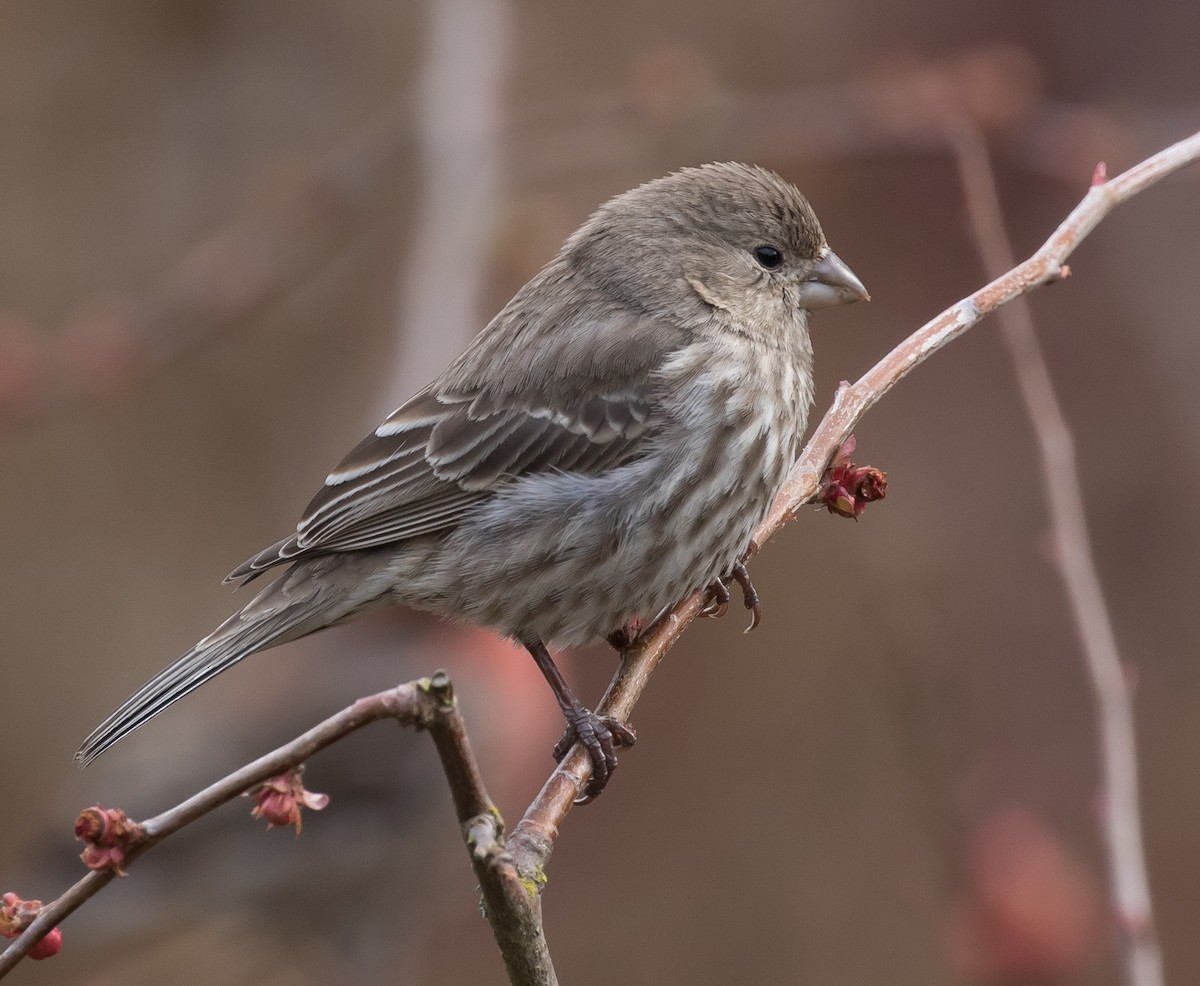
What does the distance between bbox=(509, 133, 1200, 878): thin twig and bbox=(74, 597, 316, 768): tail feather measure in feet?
3.22

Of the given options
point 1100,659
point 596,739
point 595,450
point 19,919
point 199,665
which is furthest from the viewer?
point 595,450

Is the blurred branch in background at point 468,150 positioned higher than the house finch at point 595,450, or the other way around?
the blurred branch in background at point 468,150

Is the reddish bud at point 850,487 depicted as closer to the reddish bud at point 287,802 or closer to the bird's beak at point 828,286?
the bird's beak at point 828,286

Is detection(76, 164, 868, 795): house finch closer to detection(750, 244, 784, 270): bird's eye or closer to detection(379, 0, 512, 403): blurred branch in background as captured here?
detection(750, 244, 784, 270): bird's eye

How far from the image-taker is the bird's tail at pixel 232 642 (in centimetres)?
362

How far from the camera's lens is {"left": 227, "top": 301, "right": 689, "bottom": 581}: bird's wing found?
4262 mm

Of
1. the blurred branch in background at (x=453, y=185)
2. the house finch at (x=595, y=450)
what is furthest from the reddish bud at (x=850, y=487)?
the blurred branch in background at (x=453, y=185)

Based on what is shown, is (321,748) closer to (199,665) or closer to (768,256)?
(199,665)

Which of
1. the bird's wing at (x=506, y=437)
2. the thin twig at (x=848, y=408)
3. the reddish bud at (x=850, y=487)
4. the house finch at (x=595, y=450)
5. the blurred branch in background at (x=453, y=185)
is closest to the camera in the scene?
the thin twig at (x=848, y=408)

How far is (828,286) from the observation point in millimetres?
4582

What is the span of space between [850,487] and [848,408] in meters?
0.27

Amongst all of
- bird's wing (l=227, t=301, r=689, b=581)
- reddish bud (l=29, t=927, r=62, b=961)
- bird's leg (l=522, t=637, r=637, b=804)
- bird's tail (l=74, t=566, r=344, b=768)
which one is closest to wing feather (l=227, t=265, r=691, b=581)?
bird's wing (l=227, t=301, r=689, b=581)

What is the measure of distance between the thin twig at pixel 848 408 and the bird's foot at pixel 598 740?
62mm

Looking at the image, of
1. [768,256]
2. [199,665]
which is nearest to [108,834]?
[199,665]
